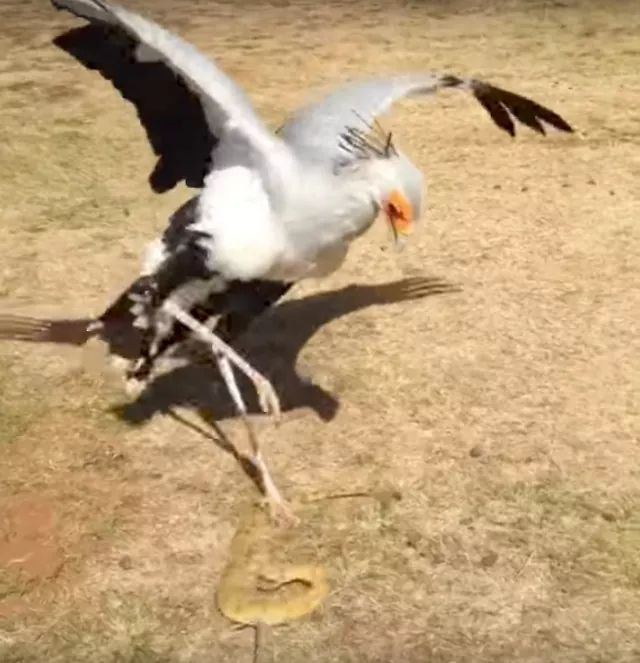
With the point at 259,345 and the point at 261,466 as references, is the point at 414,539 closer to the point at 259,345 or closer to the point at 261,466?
the point at 261,466

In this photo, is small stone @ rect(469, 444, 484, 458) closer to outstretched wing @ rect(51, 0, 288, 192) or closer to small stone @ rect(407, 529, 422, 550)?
small stone @ rect(407, 529, 422, 550)

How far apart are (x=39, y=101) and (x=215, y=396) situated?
803mm

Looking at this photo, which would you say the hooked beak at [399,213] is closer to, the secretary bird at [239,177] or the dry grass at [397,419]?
the secretary bird at [239,177]

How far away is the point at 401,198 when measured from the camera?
3.50ft

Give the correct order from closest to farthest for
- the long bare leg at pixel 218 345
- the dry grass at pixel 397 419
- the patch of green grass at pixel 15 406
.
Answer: the dry grass at pixel 397 419 → the long bare leg at pixel 218 345 → the patch of green grass at pixel 15 406

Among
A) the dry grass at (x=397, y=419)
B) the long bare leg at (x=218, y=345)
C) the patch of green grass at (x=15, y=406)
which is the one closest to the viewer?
the dry grass at (x=397, y=419)

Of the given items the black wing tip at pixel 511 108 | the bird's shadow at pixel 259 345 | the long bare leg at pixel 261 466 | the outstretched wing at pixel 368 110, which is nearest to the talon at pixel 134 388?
the bird's shadow at pixel 259 345

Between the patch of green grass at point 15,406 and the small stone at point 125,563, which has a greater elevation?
the patch of green grass at point 15,406

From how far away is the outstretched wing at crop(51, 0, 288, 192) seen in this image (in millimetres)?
1092

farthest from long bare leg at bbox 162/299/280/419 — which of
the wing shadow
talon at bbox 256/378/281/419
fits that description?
the wing shadow

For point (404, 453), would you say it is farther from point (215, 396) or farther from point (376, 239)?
point (376, 239)

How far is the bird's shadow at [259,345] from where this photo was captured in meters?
1.25

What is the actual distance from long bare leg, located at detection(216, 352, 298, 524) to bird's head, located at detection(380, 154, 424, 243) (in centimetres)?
19

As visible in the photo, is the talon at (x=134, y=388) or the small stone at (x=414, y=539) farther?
the talon at (x=134, y=388)
